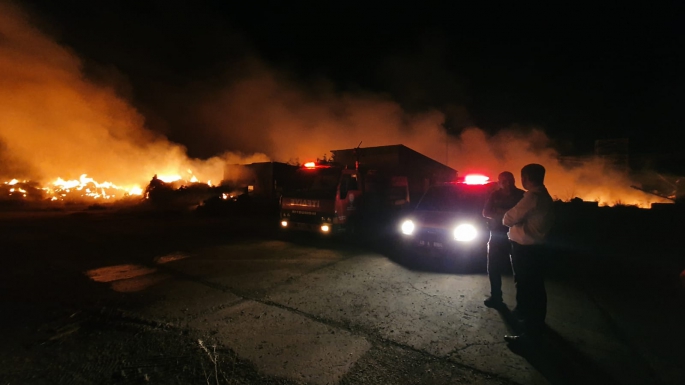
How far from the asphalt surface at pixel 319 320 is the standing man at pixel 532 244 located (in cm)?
31

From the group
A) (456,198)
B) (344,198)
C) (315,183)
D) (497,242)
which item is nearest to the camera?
(497,242)

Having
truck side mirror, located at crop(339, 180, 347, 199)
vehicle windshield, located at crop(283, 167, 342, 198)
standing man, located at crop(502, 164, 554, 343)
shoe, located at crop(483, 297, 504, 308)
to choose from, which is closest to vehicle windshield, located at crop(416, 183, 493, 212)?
truck side mirror, located at crop(339, 180, 347, 199)

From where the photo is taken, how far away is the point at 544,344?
3.08 meters

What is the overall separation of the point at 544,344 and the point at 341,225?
490 centimetres

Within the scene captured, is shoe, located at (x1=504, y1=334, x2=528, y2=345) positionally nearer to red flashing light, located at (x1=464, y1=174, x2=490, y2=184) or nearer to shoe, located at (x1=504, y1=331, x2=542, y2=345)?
shoe, located at (x1=504, y1=331, x2=542, y2=345)

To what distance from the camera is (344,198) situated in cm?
762

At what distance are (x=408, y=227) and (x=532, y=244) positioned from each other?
3108 millimetres

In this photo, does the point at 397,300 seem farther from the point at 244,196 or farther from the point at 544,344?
the point at 244,196

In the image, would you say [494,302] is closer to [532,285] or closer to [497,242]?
[497,242]

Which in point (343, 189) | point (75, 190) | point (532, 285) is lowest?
point (532, 285)

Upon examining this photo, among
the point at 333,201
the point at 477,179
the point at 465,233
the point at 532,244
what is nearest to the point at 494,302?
the point at 532,244

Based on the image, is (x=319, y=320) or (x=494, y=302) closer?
(x=319, y=320)

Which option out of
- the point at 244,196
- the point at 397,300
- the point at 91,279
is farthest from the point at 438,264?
the point at 244,196

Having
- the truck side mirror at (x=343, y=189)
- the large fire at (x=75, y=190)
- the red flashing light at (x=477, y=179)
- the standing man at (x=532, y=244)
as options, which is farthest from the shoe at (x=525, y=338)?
the large fire at (x=75, y=190)
